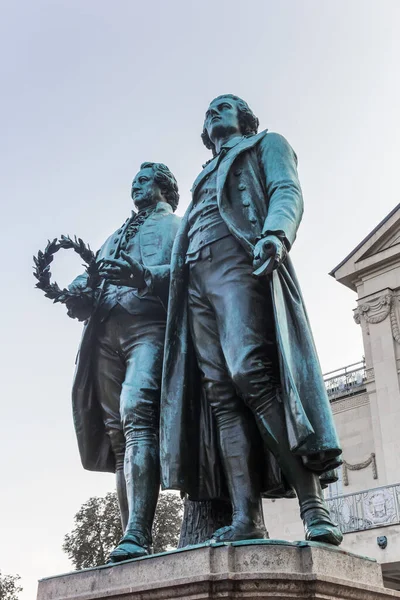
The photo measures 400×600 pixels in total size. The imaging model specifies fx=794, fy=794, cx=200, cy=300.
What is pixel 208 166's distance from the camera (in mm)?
5508

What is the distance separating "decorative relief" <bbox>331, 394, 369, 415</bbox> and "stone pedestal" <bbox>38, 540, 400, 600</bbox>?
25.0 meters

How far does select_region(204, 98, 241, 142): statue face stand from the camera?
565 centimetres

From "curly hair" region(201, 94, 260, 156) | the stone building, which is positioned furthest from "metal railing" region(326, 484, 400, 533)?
"curly hair" region(201, 94, 260, 156)

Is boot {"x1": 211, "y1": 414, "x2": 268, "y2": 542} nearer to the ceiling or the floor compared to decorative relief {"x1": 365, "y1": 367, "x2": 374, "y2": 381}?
nearer to the floor

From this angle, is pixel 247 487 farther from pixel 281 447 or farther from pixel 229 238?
pixel 229 238

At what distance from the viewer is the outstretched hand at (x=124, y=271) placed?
532cm

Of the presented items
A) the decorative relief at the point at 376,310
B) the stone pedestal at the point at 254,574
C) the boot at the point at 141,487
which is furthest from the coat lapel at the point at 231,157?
the decorative relief at the point at 376,310

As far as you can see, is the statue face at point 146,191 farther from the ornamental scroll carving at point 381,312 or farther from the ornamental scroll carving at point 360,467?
the ornamental scroll carving at point 381,312

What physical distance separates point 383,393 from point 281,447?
23675mm

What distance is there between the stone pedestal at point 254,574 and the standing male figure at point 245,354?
0.26 metres

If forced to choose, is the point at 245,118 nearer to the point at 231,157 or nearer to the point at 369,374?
the point at 231,157

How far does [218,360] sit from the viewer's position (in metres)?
4.81

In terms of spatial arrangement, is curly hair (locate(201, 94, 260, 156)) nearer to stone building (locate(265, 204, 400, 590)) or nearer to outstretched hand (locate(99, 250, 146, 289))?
outstretched hand (locate(99, 250, 146, 289))

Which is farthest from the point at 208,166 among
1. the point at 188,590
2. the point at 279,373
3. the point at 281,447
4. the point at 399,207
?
the point at 399,207
